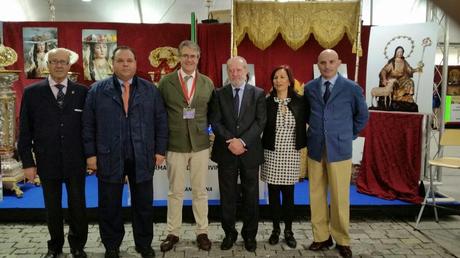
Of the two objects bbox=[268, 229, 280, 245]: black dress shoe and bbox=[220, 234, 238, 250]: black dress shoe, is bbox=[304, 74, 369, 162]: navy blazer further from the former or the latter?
bbox=[220, 234, 238, 250]: black dress shoe

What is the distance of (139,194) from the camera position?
3.12m

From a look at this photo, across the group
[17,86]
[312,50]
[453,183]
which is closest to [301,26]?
Answer: [312,50]

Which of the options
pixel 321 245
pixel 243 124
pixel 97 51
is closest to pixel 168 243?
pixel 243 124

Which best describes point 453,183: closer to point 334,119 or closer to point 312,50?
point 312,50

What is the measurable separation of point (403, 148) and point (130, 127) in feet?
10.5

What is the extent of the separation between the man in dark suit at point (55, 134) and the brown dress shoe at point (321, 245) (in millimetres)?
Answer: 1933

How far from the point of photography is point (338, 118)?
3.12 metres

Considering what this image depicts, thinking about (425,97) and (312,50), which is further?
(312,50)

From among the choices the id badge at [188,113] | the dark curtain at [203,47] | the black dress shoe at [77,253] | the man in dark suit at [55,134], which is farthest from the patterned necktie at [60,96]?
the dark curtain at [203,47]

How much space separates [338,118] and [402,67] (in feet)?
6.21

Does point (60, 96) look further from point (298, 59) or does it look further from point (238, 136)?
point (298, 59)

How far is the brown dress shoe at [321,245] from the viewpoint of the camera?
3.33m

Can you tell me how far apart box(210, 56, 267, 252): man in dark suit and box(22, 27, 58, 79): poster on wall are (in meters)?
3.49

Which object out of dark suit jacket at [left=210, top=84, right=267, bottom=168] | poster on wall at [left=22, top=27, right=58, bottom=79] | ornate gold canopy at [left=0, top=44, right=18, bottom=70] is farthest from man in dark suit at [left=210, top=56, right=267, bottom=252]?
poster on wall at [left=22, top=27, right=58, bottom=79]
